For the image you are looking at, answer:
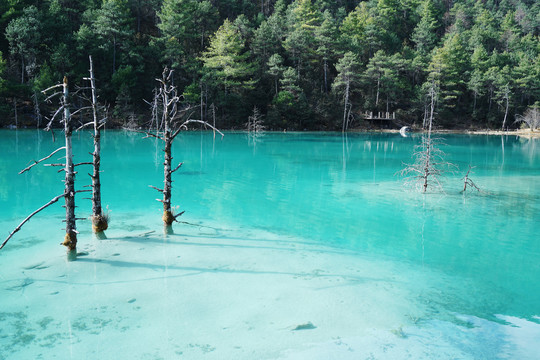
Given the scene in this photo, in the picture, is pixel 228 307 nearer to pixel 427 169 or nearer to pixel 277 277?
pixel 277 277

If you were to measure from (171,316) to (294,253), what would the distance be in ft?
12.4

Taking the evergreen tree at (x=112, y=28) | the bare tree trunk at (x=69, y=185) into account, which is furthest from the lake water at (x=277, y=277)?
the evergreen tree at (x=112, y=28)

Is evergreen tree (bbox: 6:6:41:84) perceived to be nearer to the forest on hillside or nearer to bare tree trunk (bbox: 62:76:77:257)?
the forest on hillside

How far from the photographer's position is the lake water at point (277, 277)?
19.6 feet

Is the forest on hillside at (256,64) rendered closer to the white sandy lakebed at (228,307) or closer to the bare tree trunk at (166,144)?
the bare tree trunk at (166,144)

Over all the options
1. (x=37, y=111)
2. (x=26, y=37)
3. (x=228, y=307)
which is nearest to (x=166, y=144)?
(x=228, y=307)

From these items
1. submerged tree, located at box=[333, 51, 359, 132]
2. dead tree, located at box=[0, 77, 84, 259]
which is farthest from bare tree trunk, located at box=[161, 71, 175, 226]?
submerged tree, located at box=[333, 51, 359, 132]

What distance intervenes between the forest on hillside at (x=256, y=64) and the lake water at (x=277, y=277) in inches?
1140

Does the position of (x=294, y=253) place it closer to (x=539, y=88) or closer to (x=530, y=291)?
(x=530, y=291)

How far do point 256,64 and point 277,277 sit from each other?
48699 millimetres

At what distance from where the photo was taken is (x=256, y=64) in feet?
177

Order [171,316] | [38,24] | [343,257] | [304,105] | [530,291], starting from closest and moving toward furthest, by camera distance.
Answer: [171,316] < [530,291] < [343,257] < [38,24] < [304,105]

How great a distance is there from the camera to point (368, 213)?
13898 mm

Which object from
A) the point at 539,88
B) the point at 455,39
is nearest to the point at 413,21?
the point at 455,39
